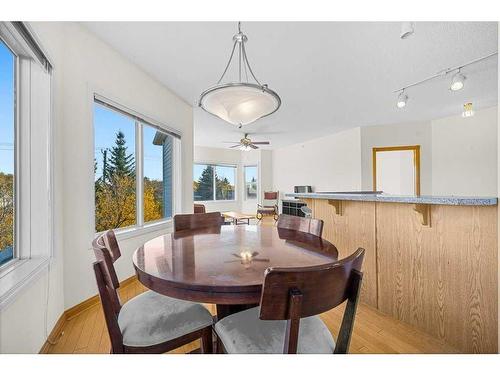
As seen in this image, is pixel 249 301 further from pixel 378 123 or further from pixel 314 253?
pixel 378 123

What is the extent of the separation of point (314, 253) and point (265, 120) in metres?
3.82

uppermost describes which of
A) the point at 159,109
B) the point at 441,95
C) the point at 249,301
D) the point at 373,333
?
the point at 441,95

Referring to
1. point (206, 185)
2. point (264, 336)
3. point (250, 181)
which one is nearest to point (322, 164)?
point (250, 181)

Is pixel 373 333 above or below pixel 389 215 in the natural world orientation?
below

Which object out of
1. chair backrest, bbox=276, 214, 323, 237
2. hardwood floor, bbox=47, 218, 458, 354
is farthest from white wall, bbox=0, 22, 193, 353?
chair backrest, bbox=276, 214, 323, 237

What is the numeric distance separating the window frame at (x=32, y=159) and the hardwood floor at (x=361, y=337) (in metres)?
0.54

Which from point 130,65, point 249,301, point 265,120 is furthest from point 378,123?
point 249,301

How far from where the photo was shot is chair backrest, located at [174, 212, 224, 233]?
1.92m

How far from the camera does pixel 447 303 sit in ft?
4.97

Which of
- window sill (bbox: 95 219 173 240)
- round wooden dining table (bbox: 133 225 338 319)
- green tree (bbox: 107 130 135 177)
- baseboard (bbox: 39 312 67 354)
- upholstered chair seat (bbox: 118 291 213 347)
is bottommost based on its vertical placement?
baseboard (bbox: 39 312 67 354)

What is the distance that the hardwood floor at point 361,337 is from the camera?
4.87 ft

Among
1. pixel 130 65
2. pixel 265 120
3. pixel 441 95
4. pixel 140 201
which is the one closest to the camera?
pixel 130 65

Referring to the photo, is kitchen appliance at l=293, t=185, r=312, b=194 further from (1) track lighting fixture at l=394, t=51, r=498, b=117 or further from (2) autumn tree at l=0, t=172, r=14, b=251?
(2) autumn tree at l=0, t=172, r=14, b=251

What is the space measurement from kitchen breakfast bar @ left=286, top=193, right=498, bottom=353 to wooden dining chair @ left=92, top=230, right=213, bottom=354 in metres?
1.49
